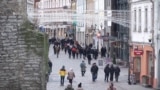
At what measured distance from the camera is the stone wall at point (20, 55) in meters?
17.7

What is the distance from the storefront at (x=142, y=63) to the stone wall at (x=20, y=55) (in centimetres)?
2323

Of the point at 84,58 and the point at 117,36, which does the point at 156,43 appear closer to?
the point at 117,36

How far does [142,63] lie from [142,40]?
1670mm

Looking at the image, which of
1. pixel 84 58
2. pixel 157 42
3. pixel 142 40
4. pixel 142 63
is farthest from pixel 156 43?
pixel 84 58

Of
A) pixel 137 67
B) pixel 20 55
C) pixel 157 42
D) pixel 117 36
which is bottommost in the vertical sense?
pixel 137 67

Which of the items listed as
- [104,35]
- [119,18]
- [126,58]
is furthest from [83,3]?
[119,18]

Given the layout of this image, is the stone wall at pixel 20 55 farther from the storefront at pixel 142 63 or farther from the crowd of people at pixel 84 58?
the storefront at pixel 142 63

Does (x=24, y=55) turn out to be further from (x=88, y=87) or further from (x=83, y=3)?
(x=83, y=3)

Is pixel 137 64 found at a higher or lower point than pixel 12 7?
lower

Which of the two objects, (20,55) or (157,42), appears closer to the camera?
(20,55)

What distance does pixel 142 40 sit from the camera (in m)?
44.4

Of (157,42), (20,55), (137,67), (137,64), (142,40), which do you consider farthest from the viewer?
(137,64)

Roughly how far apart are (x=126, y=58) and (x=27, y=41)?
39059 mm

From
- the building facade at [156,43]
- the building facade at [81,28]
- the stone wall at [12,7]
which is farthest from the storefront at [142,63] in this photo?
the building facade at [81,28]
